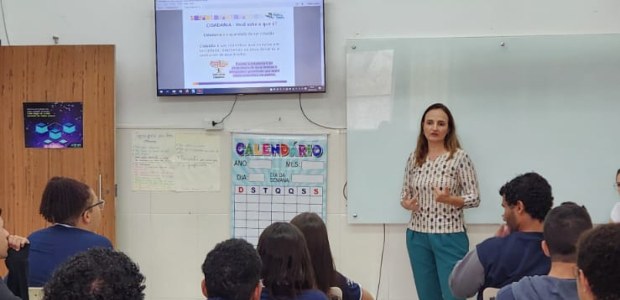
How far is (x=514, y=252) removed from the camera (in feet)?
6.58

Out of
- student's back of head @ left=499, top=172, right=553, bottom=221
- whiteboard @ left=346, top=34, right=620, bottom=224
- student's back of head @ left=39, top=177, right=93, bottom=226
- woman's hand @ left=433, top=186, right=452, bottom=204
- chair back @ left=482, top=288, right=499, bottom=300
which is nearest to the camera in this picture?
chair back @ left=482, top=288, right=499, bottom=300

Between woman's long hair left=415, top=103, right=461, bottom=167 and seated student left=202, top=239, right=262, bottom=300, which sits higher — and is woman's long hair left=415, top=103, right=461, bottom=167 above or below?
above

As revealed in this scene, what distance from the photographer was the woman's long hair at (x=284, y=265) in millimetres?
1721

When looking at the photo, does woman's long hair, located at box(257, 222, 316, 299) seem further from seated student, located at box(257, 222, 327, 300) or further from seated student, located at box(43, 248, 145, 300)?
seated student, located at box(43, 248, 145, 300)

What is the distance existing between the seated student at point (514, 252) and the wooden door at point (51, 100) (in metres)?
2.53

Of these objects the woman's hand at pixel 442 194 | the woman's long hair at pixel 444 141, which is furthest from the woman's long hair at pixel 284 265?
the woman's long hair at pixel 444 141

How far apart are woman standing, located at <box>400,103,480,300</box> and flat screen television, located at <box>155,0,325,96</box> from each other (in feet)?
2.80

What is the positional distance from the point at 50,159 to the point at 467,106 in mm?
2740

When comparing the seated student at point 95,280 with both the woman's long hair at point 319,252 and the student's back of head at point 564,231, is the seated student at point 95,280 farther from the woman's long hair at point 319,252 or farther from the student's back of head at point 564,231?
the student's back of head at point 564,231

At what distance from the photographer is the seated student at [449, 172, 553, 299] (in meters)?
2.00

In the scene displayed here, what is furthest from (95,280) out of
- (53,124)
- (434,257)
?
(53,124)

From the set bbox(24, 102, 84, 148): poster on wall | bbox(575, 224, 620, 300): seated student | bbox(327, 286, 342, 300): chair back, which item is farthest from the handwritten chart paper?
bbox(575, 224, 620, 300): seated student

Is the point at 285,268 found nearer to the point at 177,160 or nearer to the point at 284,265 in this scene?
the point at 284,265

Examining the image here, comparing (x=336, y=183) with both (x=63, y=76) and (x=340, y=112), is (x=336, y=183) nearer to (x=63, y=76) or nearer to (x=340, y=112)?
(x=340, y=112)
